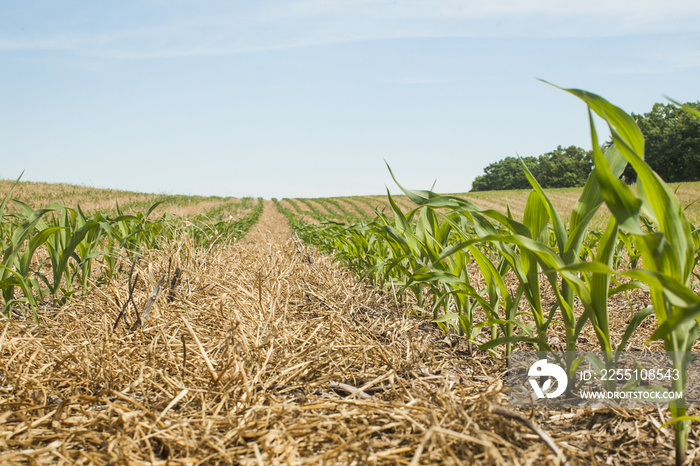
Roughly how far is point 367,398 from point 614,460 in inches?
27.9

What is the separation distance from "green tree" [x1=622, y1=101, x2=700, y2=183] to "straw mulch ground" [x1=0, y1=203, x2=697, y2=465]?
45.6m

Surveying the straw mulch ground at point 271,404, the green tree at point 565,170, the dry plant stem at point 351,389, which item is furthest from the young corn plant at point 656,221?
the green tree at point 565,170

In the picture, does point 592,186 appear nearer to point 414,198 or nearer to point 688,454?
point 414,198

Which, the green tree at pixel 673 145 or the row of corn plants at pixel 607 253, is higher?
the green tree at pixel 673 145

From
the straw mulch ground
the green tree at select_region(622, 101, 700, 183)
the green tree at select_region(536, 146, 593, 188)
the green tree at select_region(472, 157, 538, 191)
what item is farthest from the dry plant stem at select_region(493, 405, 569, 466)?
the green tree at select_region(472, 157, 538, 191)

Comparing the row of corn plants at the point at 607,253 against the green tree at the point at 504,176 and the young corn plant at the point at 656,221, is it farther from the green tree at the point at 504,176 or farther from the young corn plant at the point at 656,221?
the green tree at the point at 504,176

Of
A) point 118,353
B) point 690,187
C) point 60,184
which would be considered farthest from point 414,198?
point 60,184

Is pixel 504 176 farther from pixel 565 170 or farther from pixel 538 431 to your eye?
pixel 538 431

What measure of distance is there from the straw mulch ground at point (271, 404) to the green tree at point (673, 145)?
45567 millimetres

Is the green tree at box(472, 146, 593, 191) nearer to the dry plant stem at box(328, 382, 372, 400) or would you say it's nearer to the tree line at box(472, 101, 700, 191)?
the tree line at box(472, 101, 700, 191)

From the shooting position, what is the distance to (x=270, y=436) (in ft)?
3.69

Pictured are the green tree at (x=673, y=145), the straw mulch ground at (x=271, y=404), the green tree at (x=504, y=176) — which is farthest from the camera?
the green tree at (x=504, y=176)

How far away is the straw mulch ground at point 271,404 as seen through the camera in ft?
3.59

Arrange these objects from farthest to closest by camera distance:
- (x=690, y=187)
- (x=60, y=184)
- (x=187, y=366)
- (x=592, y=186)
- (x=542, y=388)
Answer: (x=60, y=184), (x=690, y=187), (x=187, y=366), (x=542, y=388), (x=592, y=186)
